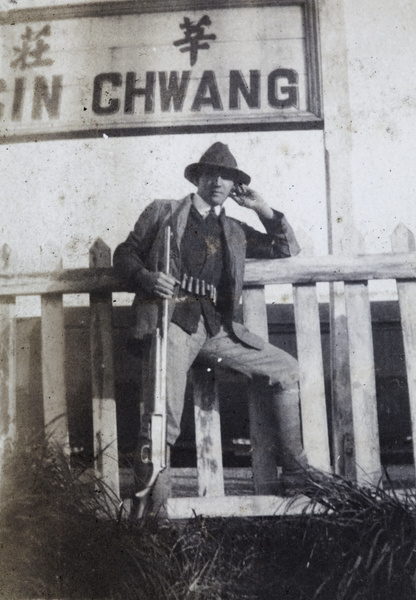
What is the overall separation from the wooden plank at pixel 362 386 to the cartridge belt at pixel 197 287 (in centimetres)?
60

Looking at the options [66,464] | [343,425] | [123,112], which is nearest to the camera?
[66,464]

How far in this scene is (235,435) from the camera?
9.72 ft

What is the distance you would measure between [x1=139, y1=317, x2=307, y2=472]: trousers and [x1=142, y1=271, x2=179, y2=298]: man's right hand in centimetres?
14

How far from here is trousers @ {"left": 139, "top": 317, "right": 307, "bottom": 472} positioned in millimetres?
2613

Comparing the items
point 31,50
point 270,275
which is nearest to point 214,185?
point 270,275

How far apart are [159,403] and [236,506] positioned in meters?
0.54

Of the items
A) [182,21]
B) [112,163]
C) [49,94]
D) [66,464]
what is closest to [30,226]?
[112,163]

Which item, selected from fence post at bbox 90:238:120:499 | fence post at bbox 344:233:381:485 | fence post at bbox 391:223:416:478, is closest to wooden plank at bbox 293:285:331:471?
fence post at bbox 344:233:381:485

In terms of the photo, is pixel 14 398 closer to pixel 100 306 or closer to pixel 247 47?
pixel 100 306

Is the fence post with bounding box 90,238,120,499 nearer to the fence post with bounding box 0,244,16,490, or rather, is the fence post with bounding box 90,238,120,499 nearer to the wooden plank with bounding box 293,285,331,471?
the fence post with bounding box 0,244,16,490

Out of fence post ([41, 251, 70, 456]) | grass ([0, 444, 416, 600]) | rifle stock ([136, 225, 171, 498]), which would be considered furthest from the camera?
fence post ([41, 251, 70, 456])

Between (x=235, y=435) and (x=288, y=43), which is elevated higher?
(x=288, y=43)

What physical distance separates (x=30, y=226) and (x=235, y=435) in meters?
1.33

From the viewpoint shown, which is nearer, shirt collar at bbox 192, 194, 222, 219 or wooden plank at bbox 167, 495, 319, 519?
wooden plank at bbox 167, 495, 319, 519
